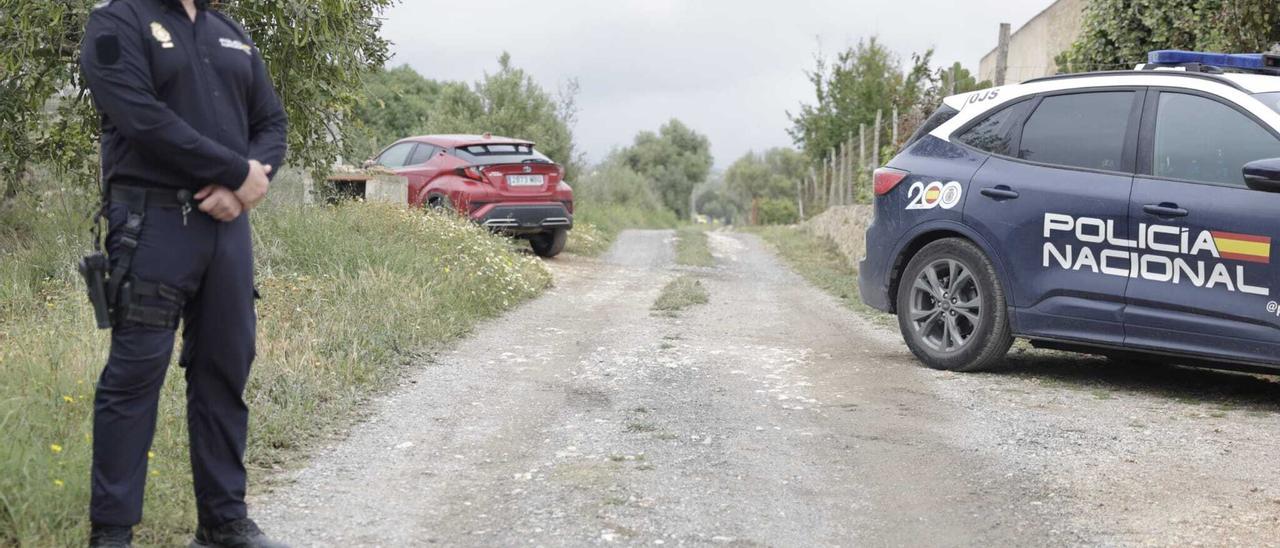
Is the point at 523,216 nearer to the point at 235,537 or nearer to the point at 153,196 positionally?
the point at 235,537

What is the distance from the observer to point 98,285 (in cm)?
333

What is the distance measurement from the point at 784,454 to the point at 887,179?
2.97 m

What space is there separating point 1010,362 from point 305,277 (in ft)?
15.5

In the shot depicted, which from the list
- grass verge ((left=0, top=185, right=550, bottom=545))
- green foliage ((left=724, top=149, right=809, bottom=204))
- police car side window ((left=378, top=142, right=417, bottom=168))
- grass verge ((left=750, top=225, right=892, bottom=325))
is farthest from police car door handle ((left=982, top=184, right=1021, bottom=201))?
green foliage ((left=724, top=149, right=809, bottom=204))

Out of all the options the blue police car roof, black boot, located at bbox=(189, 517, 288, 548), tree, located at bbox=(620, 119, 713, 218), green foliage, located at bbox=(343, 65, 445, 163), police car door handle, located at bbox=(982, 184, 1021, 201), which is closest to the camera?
black boot, located at bbox=(189, 517, 288, 548)

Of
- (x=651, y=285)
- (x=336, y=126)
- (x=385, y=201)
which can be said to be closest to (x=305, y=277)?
(x=336, y=126)

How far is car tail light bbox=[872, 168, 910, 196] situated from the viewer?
25.0ft

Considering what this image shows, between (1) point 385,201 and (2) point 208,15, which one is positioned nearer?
(2) point 208,15

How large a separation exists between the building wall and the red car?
19.7ft

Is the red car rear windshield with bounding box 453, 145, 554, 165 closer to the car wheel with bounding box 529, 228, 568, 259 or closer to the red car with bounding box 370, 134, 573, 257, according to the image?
the red car with bounding box 370, 134, 573, 257

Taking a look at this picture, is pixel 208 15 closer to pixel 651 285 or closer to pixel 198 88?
pixel 198 88

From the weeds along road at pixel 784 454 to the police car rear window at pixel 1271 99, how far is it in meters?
1.48

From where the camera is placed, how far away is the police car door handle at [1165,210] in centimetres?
624

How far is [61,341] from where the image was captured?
18.0ft
